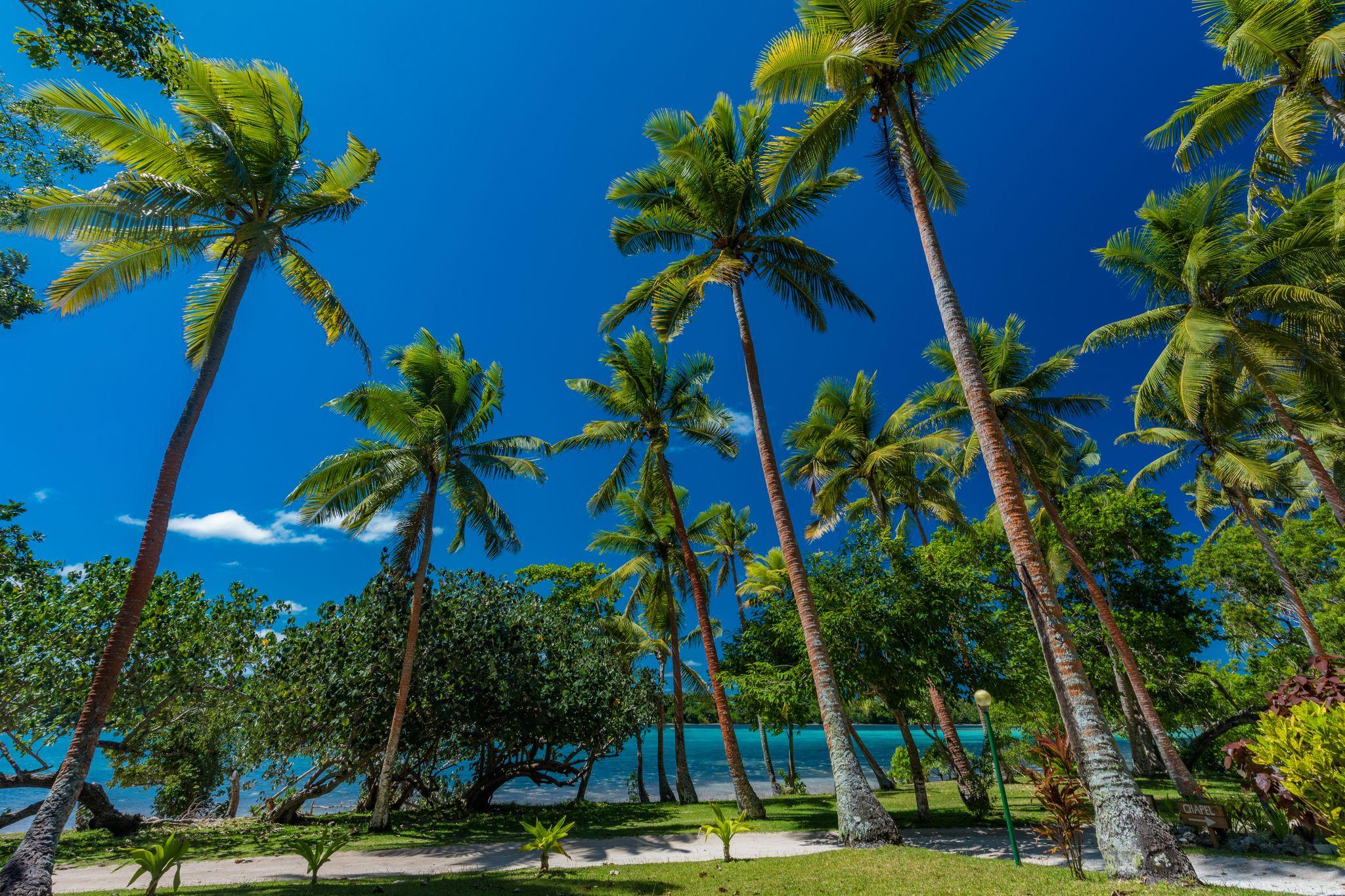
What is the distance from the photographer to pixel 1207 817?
9.87 metres

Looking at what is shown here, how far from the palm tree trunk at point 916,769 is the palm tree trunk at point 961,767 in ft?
3.71

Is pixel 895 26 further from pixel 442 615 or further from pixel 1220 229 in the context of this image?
pixel 442 615

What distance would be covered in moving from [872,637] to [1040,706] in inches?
388

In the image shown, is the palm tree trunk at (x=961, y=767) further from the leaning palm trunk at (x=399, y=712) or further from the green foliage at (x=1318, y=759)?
the leaning palm trunk at (x=399, y=712)

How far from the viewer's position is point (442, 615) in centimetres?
1950

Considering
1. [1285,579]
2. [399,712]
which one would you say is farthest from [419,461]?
[1285,579]

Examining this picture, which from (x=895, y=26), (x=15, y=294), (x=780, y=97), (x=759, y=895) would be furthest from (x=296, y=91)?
(x=759, y=895)

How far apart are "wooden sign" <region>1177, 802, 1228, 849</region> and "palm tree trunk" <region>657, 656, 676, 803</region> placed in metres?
17.3

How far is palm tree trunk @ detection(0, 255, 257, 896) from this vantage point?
653 cm

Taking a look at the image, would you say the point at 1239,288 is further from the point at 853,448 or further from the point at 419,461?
the point at 419,461

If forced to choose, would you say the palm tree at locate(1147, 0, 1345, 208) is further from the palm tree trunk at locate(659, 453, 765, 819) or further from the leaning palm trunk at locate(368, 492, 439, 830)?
the leaning palm trunk at locate(368, 492, 439, 830)

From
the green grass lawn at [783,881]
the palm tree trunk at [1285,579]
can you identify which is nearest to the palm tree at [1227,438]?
the palm tree trunk at [1285,579]

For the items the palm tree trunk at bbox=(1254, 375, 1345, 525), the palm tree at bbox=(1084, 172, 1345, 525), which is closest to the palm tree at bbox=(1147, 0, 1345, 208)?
the palm tree at bbox=(1084, 172, 1345, 525)

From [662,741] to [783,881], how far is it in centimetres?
1739
